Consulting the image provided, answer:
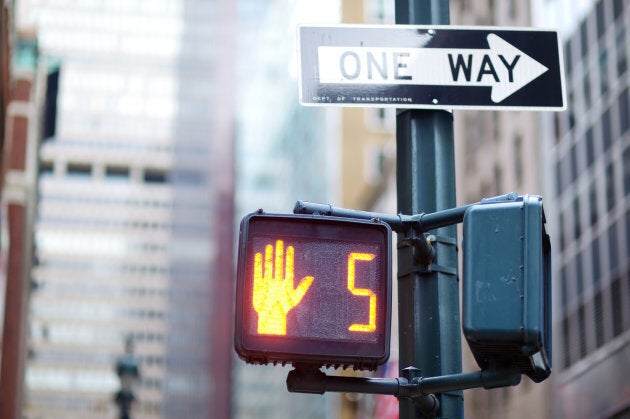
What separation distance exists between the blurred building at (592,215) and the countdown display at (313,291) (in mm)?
33023

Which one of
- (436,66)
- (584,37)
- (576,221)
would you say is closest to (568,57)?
(584,37)

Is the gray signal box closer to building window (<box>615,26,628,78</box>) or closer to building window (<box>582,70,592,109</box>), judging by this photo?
building window (<box>615,26,628,78</box>)

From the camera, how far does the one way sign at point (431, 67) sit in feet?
20.4

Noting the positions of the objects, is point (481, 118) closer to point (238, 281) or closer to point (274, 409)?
point (238, 281)

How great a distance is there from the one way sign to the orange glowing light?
1.12 m

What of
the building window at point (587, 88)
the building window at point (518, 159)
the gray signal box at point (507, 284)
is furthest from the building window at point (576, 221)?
the gray signal box at point (507, 284)

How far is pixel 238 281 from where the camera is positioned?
17.1ft

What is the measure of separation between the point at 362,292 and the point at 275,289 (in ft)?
1.20

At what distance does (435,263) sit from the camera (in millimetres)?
6082

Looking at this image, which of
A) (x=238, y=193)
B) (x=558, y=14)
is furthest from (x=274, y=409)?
(x=558, y=14)

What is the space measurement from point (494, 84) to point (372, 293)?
1.50 meters

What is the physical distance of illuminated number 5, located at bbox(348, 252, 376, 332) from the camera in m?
5.29

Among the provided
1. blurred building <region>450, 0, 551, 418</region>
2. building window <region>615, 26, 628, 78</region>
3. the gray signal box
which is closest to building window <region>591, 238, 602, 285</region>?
blurred building <region>450, 0, 551, 418</region>

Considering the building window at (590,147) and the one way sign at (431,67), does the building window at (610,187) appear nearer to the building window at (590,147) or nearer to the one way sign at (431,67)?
the building window at (590,147)
